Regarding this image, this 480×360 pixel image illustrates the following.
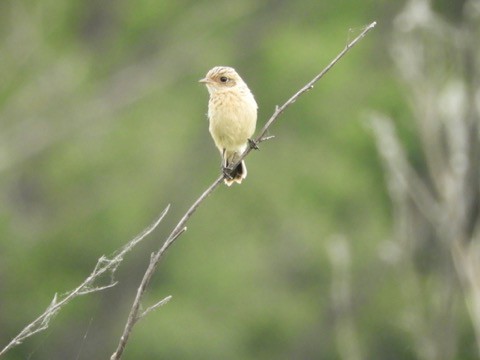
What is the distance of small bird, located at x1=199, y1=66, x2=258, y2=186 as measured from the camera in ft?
19.8

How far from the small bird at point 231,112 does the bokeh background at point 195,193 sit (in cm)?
1017

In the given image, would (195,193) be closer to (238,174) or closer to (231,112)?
(238,174)

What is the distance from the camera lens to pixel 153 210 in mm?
17344

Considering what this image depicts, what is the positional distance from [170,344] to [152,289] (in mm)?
858

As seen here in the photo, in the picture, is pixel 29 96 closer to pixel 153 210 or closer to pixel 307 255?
pixel 153 210

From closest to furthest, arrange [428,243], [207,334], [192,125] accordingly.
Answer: [428,243] < [207,334] < [192,125]

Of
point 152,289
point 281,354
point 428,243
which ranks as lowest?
point 281,354

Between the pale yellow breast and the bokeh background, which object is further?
the bokeh background

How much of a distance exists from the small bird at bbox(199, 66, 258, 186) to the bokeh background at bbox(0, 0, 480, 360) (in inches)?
400

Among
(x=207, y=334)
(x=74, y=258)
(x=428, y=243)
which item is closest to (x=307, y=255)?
(x=207, y=334)

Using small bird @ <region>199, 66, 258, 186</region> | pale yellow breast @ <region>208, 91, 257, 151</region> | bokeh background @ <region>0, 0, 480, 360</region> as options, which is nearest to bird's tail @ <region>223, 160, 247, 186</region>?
small bird @ <region>199, 66, 258, 186</region>

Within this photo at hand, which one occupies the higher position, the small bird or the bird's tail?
the small bird

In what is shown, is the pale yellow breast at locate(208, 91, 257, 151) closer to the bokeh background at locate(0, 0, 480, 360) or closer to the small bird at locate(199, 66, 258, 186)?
the small bird at locate(199, 66, 258, 186)

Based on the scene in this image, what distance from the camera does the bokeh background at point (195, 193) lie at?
56.6 ft
